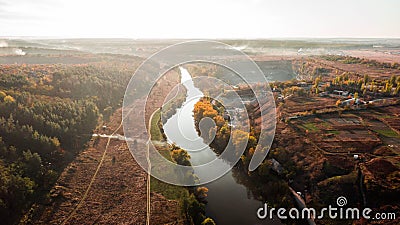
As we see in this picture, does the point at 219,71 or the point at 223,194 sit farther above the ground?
the point at 219,71

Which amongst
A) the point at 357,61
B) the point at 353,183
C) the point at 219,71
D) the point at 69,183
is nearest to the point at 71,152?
the point at 69,183

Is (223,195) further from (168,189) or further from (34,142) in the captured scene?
(34,142)

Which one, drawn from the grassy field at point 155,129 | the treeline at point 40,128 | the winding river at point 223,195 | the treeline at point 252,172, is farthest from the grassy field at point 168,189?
the treeline at point 40,128

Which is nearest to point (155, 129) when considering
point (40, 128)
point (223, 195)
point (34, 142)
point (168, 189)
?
point (168, 189)

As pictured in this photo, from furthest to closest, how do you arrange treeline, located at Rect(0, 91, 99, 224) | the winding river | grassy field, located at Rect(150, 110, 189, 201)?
grassy field, located at Rect(150, 110, 189, 201) → the winding river → treeline, located at Rect(0, 91, 99, 224)

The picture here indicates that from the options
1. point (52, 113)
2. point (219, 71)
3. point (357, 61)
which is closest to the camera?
point (52, 113)

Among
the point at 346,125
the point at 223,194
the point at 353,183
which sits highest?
the point at 346,125

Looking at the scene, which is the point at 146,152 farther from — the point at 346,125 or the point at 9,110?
the point at 346,125

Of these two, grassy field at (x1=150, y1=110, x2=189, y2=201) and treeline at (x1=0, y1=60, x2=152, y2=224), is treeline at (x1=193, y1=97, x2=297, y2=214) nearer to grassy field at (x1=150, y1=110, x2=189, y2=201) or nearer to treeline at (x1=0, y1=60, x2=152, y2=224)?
grassy field at (x1=150, y1=110, x2=189, y2=201)

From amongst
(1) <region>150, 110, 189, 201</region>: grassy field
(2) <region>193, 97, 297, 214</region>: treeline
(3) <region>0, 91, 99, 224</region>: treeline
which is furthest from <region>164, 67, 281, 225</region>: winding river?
(3) <region>0, 91, 99, 224</region>: treeline

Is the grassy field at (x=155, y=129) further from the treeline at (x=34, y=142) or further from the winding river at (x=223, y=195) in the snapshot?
the treeline at (x=34, y=142)

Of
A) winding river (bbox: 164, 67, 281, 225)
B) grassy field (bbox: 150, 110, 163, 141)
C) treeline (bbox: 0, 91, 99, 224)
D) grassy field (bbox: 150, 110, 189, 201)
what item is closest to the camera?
treeline (bbox: 0, 91, 99, 224)
